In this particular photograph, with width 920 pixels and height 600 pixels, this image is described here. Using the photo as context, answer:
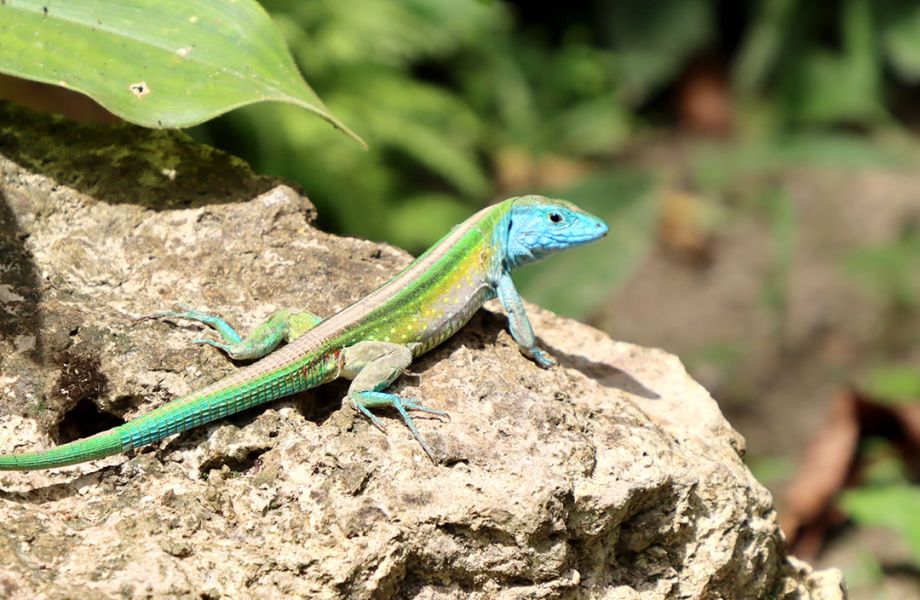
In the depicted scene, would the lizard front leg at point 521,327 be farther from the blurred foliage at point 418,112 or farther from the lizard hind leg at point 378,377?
the blurred foliage at point 418,112

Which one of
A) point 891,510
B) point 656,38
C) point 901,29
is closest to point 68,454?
point 891,510

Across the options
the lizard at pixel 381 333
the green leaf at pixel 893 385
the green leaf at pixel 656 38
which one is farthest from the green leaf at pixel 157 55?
the green leaf at pixel 656 38

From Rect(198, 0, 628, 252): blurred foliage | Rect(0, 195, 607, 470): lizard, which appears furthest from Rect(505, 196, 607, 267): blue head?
Rect(198, 0, 628, 252): blurred foliage

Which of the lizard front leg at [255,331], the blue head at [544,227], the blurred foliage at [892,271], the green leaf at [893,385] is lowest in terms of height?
the green leaf at [893,385]

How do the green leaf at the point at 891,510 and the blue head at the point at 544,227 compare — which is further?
the green leaf at the point at 891,510

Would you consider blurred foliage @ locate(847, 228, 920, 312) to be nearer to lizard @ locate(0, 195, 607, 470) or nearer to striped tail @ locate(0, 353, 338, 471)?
lizard @ locate(0, 195, 607, 470)
